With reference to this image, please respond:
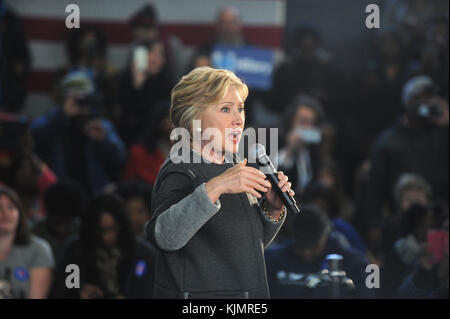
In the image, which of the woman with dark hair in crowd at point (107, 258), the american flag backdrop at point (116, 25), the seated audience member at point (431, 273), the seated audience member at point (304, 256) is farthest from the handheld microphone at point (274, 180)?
the american flag backdrop at point (116, 25)

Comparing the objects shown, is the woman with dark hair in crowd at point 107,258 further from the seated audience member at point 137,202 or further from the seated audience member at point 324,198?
the seated audience member at point 324,198

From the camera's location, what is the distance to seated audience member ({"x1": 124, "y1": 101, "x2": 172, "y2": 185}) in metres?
5.48

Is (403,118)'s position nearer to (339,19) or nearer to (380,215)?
(380,215)

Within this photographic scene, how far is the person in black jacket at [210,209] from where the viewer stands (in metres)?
2.37

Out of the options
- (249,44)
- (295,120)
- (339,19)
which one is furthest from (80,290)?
(339,19)

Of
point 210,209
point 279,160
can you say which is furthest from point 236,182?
point 279,160

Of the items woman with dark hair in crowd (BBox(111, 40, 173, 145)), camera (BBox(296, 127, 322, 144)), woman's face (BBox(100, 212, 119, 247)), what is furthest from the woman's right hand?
woman with dark hair in crowd (BBox(111, 40, 173, 145))

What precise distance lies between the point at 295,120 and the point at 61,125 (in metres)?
1.50

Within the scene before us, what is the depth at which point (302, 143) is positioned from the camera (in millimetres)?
5699

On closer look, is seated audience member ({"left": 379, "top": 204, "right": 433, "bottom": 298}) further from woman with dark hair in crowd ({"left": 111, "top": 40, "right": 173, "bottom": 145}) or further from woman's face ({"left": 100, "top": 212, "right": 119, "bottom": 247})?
woman with dark hair in crowd ({"left": 111, "top": 40, "right": 173, "bottom": 145})

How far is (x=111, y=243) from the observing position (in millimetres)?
4453

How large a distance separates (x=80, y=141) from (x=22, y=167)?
1.36 ft

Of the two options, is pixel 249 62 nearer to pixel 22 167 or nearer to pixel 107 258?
pixel 22 167

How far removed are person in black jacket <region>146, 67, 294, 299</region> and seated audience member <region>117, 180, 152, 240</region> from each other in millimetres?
2632
